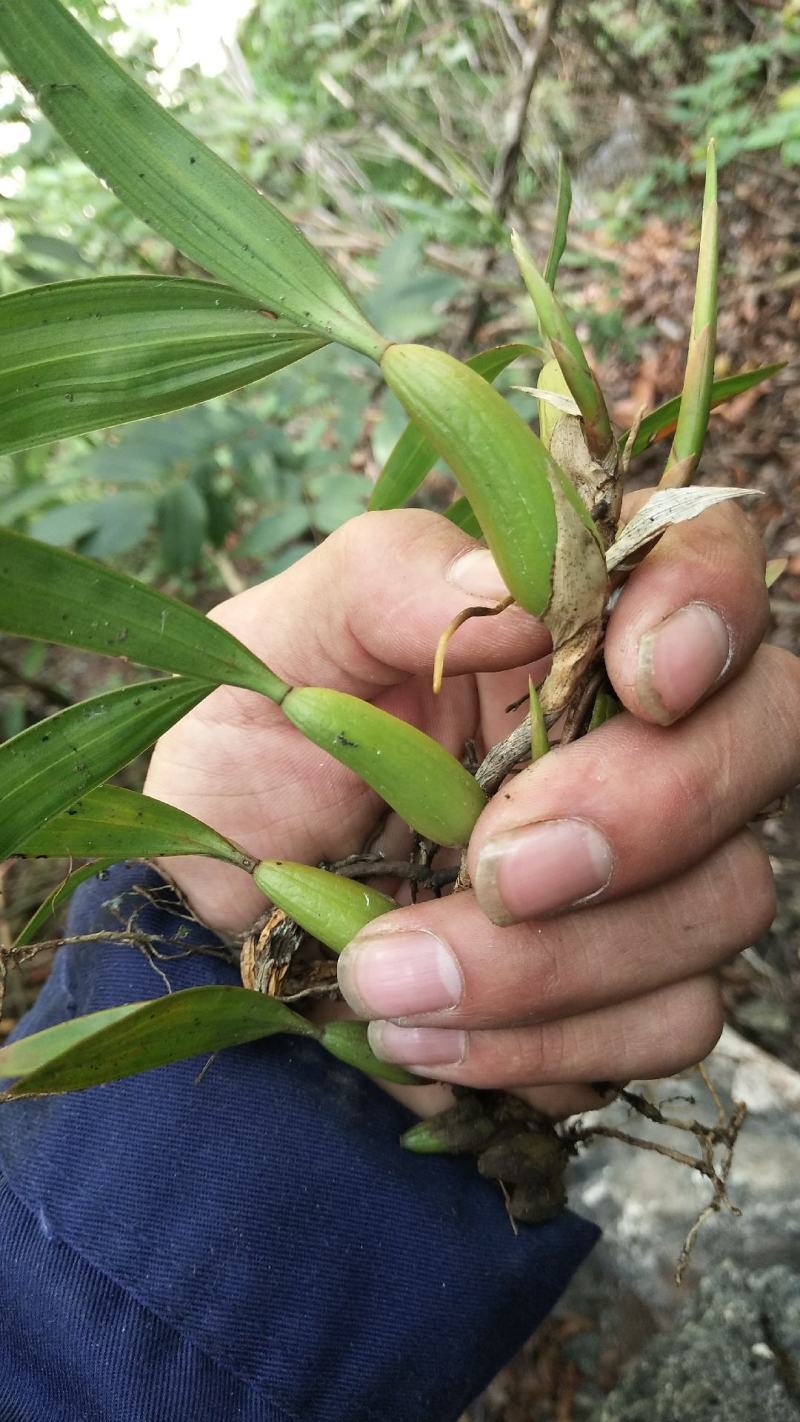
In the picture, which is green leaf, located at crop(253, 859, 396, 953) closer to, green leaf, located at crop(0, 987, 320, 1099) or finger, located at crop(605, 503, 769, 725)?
green leaf, located at crop(0, 987, 320, 1099)

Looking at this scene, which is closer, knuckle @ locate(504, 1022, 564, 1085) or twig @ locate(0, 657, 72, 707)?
knuckle @ locate(504, 1022, 564, 1085)

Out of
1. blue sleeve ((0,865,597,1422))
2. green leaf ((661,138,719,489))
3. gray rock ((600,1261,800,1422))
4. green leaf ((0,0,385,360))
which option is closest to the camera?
green leaf ((0,0,385,360))

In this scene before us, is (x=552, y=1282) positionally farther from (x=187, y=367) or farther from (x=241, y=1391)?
(x=187, y=367)

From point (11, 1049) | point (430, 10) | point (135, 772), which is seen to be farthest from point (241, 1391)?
point (430, 10)

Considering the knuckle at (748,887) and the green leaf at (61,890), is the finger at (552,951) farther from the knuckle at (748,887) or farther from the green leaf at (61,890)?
the green leaf at (61,890)

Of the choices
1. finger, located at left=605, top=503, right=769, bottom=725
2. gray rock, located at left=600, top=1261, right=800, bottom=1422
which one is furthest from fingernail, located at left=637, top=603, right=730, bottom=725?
gray rock, located at left=600, top=1261, right=800, bottom=1422

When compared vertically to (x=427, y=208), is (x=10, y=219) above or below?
above

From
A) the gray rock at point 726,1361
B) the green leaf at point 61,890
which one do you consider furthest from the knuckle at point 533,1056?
the gray rock at point 726,1361
